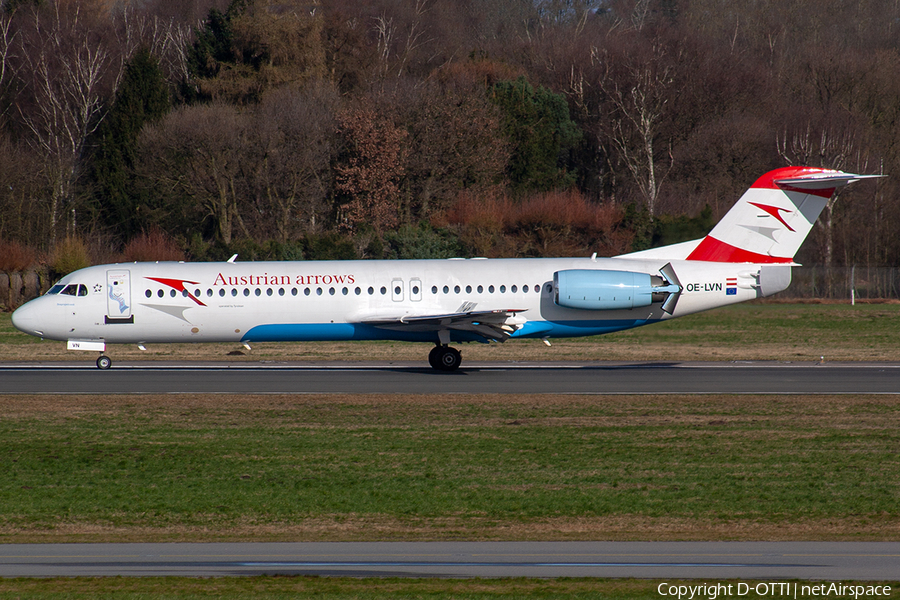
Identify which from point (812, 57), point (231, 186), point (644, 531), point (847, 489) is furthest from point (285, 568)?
point (812, 57)

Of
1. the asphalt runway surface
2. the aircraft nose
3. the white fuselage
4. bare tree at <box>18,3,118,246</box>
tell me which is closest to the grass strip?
the asphalt runway surface

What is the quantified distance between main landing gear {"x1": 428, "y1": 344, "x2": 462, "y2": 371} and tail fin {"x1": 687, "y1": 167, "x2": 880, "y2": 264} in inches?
312

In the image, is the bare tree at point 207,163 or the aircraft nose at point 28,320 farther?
the bare tree at point 207,163

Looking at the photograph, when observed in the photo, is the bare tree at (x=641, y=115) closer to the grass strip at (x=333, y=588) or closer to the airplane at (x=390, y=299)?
the airplane at (x=390, y=299)

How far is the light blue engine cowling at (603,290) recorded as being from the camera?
26250 millimetres

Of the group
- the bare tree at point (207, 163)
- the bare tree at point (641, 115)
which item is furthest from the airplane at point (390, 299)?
the bare tree at point (641, 115)

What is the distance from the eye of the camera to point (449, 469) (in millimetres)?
13883

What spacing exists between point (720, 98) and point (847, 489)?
2492 inches

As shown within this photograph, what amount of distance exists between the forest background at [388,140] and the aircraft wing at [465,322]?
69.7 ft

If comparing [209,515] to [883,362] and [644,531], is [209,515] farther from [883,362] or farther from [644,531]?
[883,362]

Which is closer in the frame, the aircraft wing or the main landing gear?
the aircraft wing

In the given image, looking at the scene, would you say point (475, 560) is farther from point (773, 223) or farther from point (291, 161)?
point (291, 161)

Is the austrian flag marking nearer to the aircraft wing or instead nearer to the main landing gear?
the aircraft wing

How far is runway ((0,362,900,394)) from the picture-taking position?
22703mm
